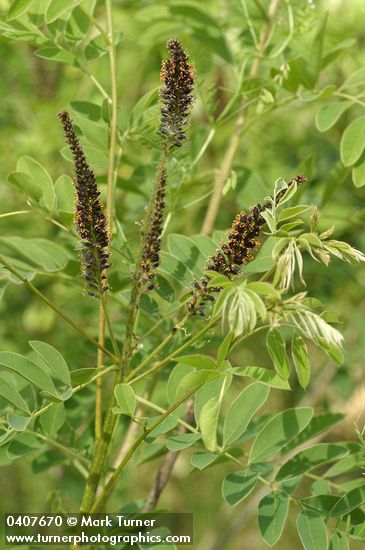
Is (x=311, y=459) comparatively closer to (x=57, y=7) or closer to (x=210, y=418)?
(x=210, y=418)

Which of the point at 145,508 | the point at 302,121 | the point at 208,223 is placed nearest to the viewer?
the point at 145,508

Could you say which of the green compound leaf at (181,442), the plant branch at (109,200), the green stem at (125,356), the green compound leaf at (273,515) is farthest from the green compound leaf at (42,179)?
the green compound leaf at (273,515)

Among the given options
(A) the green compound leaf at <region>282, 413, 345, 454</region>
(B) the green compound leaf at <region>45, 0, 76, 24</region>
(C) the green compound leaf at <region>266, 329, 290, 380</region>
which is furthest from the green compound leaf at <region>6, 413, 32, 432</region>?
(B) the green compound leaf at <region>45, 0, 76, 24</region>

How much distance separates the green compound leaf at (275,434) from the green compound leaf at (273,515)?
0.05 metres

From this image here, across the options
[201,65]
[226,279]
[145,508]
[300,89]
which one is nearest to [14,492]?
[145,508]

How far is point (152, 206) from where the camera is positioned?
73cm

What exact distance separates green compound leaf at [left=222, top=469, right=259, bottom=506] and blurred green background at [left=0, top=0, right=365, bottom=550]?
364mm

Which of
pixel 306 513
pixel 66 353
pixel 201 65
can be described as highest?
pixel 201 65

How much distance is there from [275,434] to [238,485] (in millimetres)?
79

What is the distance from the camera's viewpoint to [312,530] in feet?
2.73

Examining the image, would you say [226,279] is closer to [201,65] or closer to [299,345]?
[299,345]

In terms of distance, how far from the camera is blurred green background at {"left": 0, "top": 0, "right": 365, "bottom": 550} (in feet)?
4.00

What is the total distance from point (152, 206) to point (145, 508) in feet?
1.56

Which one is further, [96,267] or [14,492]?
[14,492]
